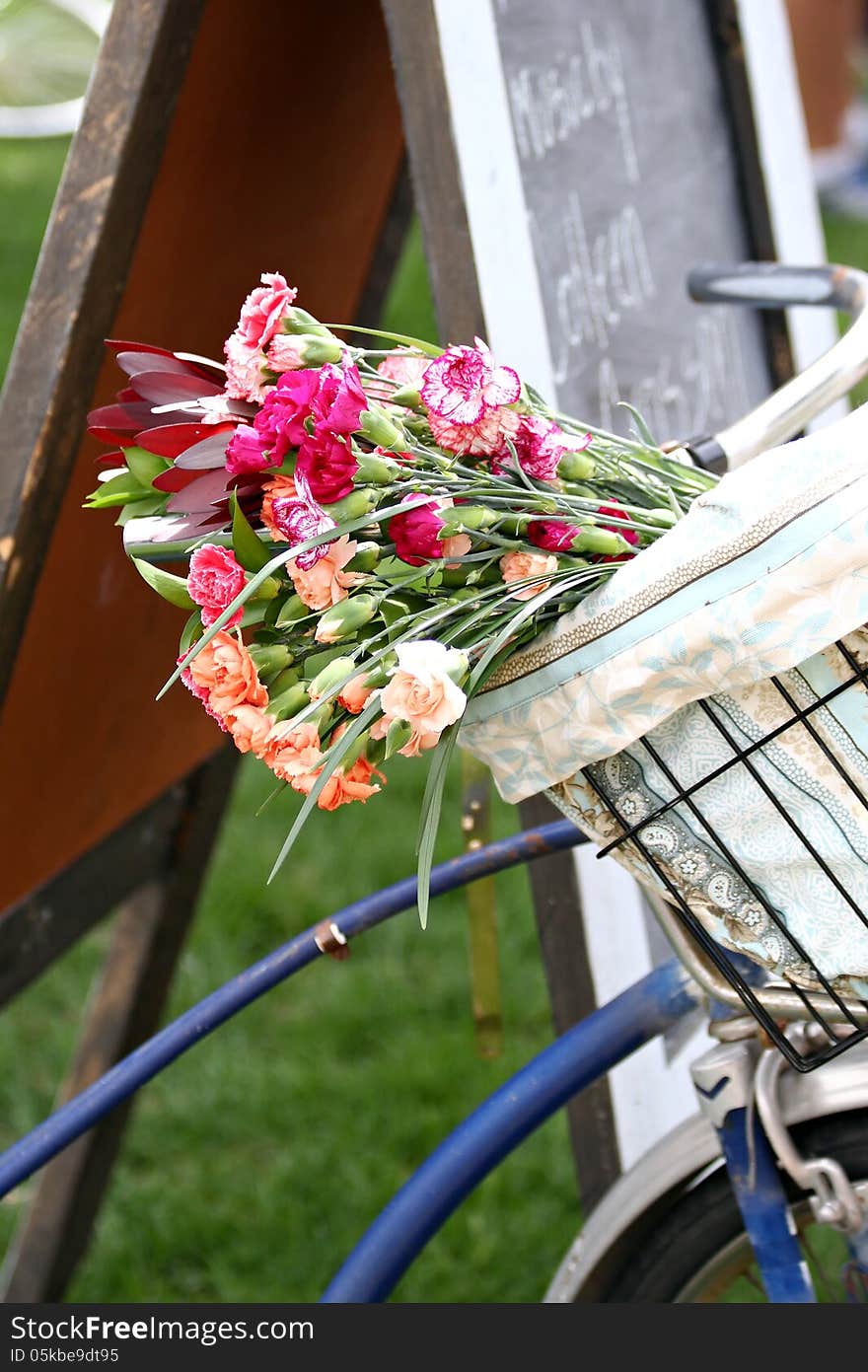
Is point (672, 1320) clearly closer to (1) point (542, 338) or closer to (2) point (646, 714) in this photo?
(2) point (646, 714)

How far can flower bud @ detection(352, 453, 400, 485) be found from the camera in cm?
72

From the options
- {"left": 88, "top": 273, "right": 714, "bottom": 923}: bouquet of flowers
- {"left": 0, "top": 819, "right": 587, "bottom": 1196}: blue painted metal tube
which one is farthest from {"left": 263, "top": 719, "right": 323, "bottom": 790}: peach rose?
{"left": 0, "top": 819, "right": 587, "bottom": 1196}: blue painted metal tube

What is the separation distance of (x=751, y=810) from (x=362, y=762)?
0.22 m

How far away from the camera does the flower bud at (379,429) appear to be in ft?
2.39

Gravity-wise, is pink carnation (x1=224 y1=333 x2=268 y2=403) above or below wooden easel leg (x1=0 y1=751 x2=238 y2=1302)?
above

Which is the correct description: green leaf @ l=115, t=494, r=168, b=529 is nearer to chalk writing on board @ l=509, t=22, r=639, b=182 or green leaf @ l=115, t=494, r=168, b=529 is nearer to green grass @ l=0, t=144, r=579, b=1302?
chalk writing on board @ l=509, t=22, r=639, b=182

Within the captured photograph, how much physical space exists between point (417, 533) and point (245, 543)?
0.08m

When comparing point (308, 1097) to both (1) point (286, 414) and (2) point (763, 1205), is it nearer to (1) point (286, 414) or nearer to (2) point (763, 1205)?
(2) point (763, 1205)

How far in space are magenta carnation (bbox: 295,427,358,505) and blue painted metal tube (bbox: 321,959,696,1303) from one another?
466mm

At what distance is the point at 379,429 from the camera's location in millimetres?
730

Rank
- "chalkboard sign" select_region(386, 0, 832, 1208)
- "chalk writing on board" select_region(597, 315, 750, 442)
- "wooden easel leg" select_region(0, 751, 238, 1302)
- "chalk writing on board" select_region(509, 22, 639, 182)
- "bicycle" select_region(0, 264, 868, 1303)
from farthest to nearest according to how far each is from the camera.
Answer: "wooden easel leg" select_region(0, 751, 238, 1302)
"chalk writing on board" select_region(597, 315, 750, 442)
"chalk writing on board" select_region(509, 22, 639, 182)
"chalkboard sign" select_region(386, 0, 832, 1208)
"bicycle" select_region(0, 264, 868, 1303)

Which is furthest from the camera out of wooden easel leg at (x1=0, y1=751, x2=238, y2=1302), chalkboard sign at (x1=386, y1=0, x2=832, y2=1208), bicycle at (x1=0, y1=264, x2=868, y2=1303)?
wooden easel leg at (x1=0, y1=751, x2=238, y2=1302)

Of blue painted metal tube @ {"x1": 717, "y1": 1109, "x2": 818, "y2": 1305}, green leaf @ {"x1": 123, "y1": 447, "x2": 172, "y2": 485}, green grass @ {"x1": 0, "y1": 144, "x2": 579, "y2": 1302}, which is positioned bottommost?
green grass @ {"x1": 0, "y1": 144, "x2": 579, "y2": 1302}

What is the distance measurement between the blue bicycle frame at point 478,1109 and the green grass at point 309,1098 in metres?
0.81
